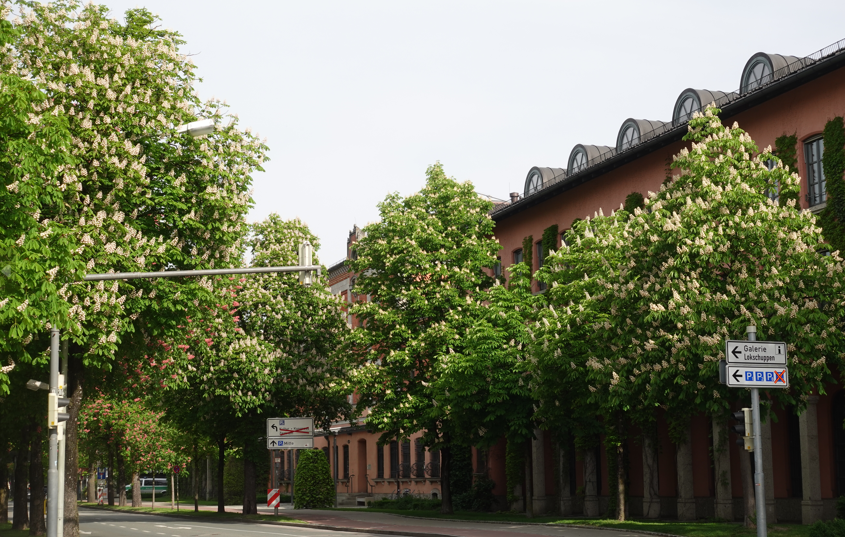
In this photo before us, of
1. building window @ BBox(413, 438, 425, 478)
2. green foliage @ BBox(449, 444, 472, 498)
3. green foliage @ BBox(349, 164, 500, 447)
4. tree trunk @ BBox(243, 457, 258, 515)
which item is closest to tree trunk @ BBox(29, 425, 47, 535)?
tree trunk @ BBox(243, 457, 258, 515)

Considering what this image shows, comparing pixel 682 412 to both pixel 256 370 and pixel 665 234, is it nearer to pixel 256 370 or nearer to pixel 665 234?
pixel 665 234

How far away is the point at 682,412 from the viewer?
2703 centimetres

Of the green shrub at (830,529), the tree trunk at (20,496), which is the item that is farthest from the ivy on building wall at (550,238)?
the green shrub at (830,529)

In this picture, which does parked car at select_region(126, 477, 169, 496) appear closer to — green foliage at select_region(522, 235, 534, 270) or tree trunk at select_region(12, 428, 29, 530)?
green foliage at select_region(522, 235, 534, 270)

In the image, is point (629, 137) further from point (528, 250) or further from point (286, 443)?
point (286, 443)

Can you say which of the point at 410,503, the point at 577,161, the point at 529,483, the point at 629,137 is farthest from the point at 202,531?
the point at 577,161

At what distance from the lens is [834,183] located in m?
29.8

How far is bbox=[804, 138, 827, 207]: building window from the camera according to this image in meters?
31.1

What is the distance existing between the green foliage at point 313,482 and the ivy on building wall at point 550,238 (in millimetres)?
19805

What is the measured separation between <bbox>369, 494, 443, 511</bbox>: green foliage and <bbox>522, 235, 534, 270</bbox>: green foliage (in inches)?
462

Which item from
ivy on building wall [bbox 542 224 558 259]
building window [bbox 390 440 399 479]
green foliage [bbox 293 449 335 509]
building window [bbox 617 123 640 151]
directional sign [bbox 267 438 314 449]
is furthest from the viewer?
building window [bbox 390 440 399 479]

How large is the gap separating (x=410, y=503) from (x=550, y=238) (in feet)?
55.9

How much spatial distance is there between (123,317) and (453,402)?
14.9 meters

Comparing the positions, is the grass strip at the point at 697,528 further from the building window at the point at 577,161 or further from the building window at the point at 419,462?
the building window at the point at 419,462
